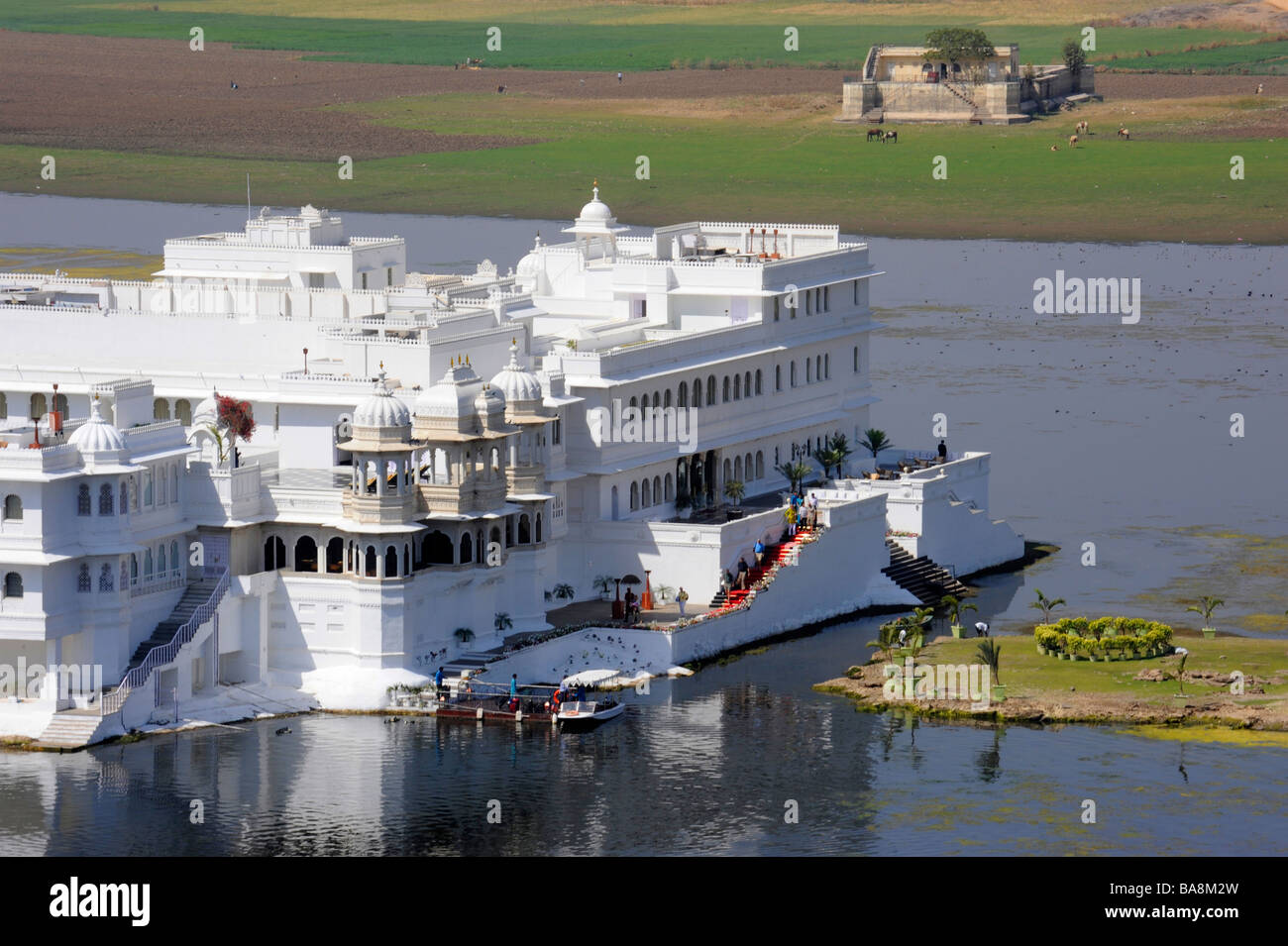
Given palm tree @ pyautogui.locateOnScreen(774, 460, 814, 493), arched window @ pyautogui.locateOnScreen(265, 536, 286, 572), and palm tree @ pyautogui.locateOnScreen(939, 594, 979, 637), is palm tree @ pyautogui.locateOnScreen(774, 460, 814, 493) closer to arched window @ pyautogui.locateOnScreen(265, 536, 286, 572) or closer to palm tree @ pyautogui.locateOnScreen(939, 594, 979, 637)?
palm tree @ pyautogui.locateOnScreen(939, 594, 979, 637)

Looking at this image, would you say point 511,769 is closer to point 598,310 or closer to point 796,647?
point 796,647

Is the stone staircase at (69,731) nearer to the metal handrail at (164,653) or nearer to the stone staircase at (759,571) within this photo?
the metal handrail at (164,653)

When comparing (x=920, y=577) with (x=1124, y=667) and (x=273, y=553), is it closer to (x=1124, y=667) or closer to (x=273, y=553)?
(x=1124, y=667)

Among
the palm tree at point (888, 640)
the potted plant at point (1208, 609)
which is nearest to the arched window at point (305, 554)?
the palm tree at point (888, 640)

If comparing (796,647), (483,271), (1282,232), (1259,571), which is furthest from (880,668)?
(1282,232)

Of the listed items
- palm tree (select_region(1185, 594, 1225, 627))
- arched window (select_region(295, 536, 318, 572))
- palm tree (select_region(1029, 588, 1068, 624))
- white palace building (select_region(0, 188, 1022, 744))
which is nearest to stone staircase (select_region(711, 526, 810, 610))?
white palace building (select_region(0, 188, 1022, 744))

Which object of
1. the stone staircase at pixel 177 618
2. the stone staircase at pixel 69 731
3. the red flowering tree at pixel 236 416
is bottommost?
the stone staircase at pixel 69 731
